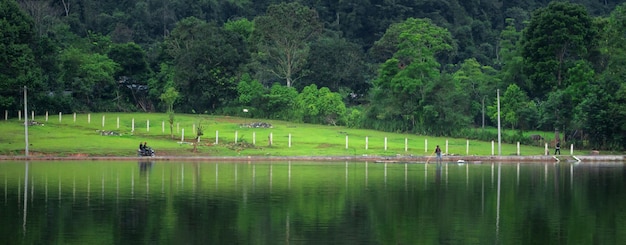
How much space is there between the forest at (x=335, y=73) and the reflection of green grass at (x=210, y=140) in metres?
4.30

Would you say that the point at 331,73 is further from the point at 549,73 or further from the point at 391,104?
the point at 549,73

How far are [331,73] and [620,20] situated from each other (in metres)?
38.7

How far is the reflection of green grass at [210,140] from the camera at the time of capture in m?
83.2

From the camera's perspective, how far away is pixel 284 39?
126625mm

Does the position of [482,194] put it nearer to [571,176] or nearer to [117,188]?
[571,176]

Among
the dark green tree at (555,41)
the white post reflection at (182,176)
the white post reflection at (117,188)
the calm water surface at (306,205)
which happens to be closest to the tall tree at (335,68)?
the dark green tree at (555,41)

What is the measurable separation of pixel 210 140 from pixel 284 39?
39028 mm

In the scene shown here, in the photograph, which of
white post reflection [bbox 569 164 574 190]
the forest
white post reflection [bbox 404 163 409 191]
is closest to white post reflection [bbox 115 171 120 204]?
white post reflection [bbox 404 163 409 191]

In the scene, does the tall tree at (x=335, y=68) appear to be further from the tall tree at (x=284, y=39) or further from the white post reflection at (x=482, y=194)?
the white post reflection at (x=482, y=194)

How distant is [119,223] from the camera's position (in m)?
39.4

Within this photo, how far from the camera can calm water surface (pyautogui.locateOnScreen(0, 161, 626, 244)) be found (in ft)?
120

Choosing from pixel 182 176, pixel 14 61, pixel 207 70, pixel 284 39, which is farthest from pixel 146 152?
pixel 284 39

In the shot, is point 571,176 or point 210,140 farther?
point 210,140

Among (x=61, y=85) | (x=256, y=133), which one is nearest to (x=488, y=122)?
(x=256, y=133)
